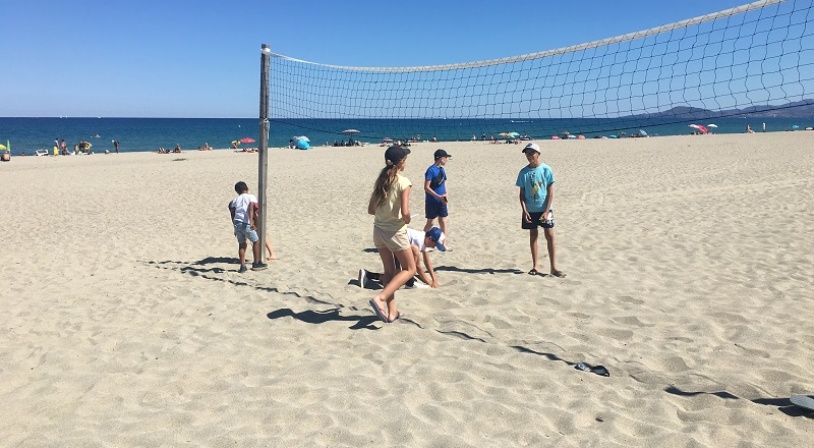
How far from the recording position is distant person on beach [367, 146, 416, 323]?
411 cm

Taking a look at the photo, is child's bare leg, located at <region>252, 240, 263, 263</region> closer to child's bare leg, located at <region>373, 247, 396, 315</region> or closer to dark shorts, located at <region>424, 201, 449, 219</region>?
dark shorts, located at <region>424, 201, 449, 219</region>

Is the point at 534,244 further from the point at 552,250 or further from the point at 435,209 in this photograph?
the point at 435,209

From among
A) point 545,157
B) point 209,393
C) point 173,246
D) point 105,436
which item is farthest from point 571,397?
point 545,157

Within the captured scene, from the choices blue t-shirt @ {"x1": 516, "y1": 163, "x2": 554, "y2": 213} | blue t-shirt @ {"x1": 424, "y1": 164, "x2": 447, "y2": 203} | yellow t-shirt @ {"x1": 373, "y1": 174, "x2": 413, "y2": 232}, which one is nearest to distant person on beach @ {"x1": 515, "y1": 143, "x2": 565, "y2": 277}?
blue t-shirt @ {"x1": 516, "y1": 163, "x2": 554, "y2": 213}

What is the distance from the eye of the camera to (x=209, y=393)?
3.34m

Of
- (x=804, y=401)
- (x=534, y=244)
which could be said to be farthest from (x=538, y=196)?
(x=804, y=401)

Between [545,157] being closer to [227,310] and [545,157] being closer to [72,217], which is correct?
[72,217]

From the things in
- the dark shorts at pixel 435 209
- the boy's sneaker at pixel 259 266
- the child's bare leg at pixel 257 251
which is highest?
the dark shorts at pixel 435 209

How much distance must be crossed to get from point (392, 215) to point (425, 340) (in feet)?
3.11

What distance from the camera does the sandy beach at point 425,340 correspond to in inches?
113

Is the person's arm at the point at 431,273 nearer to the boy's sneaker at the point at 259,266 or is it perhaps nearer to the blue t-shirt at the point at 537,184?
the blue t-shirt at the point at 537,184

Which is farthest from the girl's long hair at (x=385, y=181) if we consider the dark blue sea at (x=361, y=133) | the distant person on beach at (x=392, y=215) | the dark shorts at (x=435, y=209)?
the dark blue sea at (x=361, y=133)

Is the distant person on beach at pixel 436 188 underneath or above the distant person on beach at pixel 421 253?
above

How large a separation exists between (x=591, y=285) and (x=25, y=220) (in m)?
10.4
